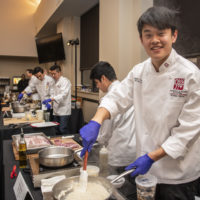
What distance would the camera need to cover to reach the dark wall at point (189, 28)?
7.19 ft

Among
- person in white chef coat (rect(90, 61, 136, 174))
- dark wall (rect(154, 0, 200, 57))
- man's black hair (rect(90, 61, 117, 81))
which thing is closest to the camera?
person in white chef coat (rect(90, 61, 136, 174))

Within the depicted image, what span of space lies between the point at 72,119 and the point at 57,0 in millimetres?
2903

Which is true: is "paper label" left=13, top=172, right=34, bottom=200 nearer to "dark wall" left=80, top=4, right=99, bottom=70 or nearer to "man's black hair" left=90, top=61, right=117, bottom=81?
"man's black hair" left=90, top=61, right=117, bottom=81

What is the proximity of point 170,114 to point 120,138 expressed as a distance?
0.67 m

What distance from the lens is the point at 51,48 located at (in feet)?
21.6

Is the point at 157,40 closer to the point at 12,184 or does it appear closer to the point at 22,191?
the point at 22,191

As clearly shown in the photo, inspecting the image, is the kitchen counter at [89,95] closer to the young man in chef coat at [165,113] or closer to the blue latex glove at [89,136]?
the young man in chef coat at [165,113]

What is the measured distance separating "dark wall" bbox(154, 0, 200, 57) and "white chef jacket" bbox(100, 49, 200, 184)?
1.28 metres

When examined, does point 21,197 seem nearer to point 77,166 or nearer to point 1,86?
point 77,166

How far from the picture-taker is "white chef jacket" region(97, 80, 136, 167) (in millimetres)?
1642

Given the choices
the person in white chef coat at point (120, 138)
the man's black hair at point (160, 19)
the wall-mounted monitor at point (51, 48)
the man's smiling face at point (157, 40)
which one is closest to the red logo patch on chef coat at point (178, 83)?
the man's smiling face at point (157, 40)

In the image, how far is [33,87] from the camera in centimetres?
554

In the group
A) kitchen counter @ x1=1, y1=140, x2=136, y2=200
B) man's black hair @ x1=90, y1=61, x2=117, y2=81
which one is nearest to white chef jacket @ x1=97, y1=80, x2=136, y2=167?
man's black hair @ x1=90, y1=61, x2=117, y2=81

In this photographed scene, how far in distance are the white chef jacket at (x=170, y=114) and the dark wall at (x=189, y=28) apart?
50.5 inches
